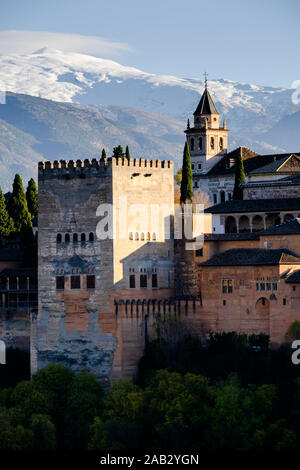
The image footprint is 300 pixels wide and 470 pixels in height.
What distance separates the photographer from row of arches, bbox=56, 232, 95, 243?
243 ft

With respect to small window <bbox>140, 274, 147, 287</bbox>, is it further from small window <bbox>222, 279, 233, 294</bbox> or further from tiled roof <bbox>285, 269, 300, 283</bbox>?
tiled roof <bbox>285, 269, 300, 283</bbox>

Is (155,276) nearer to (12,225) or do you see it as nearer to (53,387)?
(53,387)

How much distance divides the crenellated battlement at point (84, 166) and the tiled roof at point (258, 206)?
11.0 m

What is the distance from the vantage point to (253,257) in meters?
71.4

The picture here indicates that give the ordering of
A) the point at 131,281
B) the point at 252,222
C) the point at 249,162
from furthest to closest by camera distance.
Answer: the point at 249,162
the point at 252,222
the point at 131,281

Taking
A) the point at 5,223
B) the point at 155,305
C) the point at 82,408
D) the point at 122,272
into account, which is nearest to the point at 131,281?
the point at 122,272

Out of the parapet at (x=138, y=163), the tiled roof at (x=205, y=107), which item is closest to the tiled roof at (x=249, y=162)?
the tiled roof at (x=205, y=107)

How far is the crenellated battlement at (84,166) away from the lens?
74625mm

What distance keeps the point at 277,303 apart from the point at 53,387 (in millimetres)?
12935

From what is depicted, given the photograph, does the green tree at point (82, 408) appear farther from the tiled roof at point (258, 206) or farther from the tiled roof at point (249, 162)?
the tiled roof at point (249, 162)

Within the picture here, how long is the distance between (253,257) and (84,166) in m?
11.1

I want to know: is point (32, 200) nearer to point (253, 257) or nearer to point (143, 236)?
point (143, 236)
